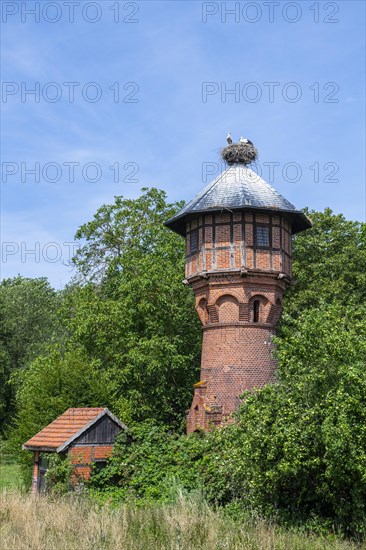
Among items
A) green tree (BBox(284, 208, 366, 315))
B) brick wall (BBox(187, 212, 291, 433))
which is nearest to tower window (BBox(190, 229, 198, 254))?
brick wall (BBox(187, 212, 291, 433))

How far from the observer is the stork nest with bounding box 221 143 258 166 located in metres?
23.0

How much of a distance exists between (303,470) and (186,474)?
4.74 metres

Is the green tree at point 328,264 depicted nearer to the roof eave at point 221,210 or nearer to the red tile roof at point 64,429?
the roof eave at point 221,210

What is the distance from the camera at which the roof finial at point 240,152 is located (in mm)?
22962

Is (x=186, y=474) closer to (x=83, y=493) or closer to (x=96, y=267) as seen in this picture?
(x=83, y=493)

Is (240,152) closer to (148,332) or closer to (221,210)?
(221,210)

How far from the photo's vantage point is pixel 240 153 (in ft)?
75.4

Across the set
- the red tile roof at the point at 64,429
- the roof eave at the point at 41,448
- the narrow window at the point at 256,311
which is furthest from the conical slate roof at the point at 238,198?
the roof eave at the point at 41,448

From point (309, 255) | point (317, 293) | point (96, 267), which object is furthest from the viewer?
point (96, 267)

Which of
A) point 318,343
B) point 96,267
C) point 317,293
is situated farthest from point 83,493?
point 96,267

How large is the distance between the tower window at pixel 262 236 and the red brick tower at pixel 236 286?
3 centimetres

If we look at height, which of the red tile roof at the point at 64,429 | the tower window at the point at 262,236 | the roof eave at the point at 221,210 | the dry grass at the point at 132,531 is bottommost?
the dry grass at the point at 132,531

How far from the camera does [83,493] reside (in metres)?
17.7

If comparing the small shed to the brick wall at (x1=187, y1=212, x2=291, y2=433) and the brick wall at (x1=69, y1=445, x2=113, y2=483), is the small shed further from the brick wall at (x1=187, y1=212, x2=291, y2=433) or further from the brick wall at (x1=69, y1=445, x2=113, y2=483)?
the brick wall at (x1=187, y1=212, x2=291, y2=433)
